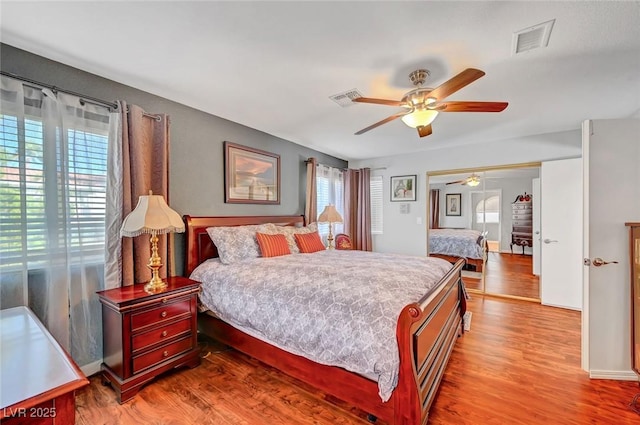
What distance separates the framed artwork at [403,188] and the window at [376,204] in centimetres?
29

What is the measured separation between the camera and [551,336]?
2977mm

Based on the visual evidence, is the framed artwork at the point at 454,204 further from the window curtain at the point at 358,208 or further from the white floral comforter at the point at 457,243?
the window curtain at the point at 358,208

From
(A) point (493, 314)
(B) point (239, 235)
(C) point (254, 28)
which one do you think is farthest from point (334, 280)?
(A) point (493, 314)

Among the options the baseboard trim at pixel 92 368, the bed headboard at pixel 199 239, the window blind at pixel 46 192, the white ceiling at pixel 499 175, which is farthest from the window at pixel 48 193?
the white ceiling at pixel 499 175

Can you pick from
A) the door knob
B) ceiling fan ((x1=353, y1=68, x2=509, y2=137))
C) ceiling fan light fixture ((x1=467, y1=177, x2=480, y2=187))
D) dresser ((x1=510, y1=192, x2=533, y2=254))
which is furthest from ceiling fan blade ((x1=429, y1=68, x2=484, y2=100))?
dresser ((x1=510, y1=192, x2=533, y2=254))

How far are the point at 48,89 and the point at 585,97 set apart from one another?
4.75m

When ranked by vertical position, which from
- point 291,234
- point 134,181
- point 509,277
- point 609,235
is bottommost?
point 509,277

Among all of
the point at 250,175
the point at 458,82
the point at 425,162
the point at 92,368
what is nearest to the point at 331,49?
the point at 458,82

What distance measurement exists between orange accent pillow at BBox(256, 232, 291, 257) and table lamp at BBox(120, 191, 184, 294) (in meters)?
0.96

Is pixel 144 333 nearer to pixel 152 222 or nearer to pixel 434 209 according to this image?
pixel 152 222

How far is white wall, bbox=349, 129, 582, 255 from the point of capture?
155 inches

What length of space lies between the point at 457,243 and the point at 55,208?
5574 mm

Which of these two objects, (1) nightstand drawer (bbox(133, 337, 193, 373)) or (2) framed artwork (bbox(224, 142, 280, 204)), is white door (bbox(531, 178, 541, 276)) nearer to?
(2) framed artwork (bbox(224, 142, 280, 204))

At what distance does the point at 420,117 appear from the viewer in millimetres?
2219
